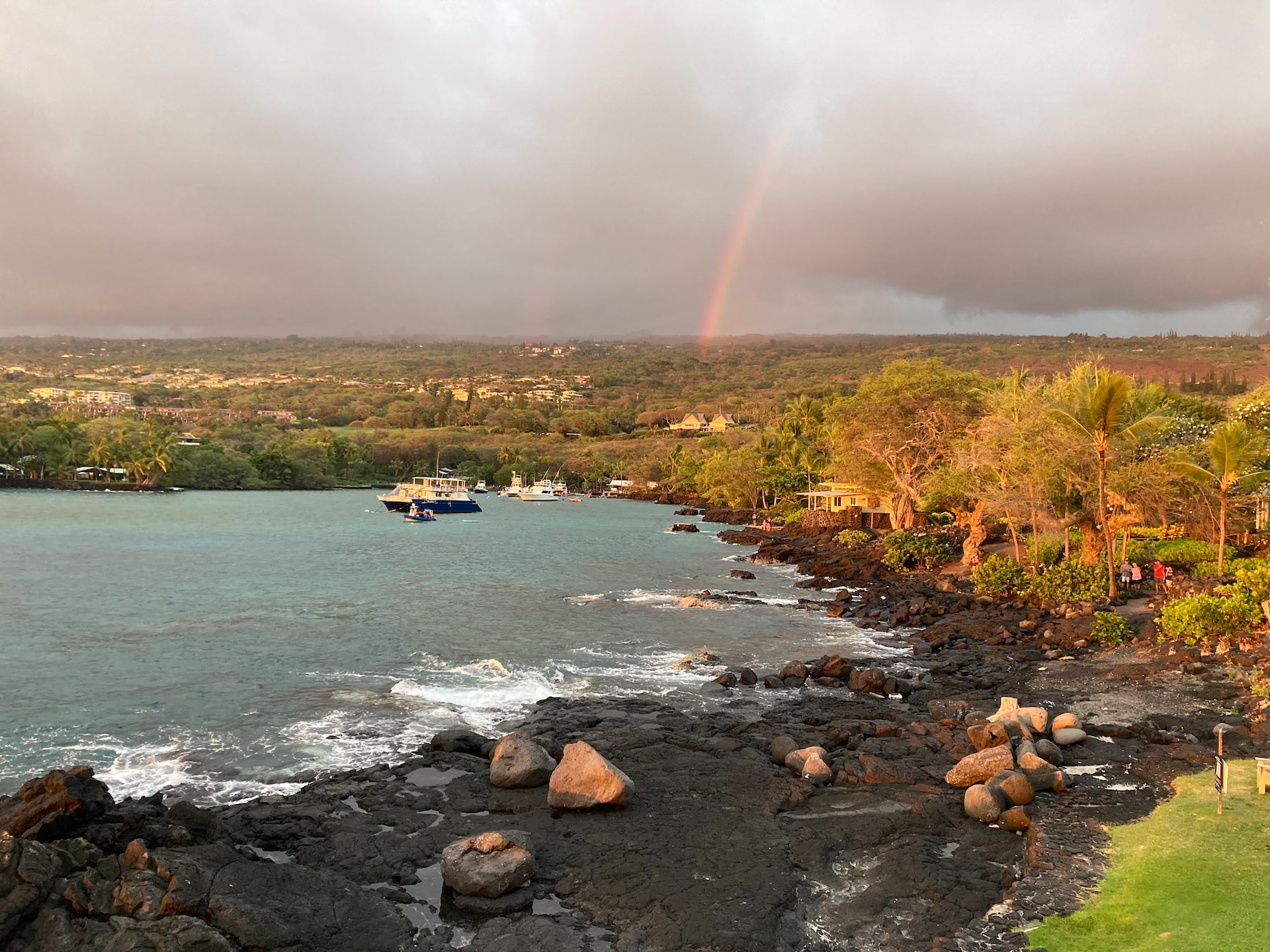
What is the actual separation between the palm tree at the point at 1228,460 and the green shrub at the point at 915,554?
14.3 m

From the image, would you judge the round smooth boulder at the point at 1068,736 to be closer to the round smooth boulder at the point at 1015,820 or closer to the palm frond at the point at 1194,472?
the round smooth boulder at the point at 1015,820

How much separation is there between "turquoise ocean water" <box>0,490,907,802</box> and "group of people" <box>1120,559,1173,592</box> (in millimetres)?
10425

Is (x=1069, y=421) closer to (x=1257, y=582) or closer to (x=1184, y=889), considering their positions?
(x=1257, y=582)

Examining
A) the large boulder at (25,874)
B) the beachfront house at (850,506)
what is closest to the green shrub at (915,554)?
the beachfront house at (850,506)

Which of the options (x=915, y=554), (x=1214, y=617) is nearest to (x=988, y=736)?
(x=1214, y=617)

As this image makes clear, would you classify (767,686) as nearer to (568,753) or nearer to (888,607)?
(568,753)

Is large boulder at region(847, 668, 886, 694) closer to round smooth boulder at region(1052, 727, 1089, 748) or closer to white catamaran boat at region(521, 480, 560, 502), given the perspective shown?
round smooth boulder at region(1052, 727, 1089, 748)

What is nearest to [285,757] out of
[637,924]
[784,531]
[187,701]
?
[187,701]

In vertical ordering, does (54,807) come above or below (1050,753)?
above

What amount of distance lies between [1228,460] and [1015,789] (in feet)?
77.6

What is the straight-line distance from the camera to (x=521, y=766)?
13328 millimetres

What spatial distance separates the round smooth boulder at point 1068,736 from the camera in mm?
14469

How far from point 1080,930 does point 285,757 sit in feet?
43.7

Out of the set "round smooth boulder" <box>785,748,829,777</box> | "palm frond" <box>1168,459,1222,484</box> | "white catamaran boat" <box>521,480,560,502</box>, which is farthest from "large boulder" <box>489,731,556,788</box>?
"white catamaran boat" <box>521,480,560,502</box>
